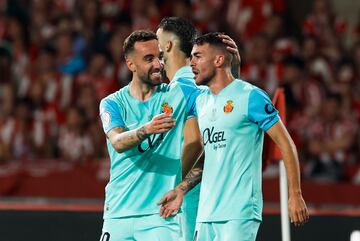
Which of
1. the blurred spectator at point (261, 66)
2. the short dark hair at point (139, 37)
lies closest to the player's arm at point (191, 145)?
the short dark hair at point (139, 37)

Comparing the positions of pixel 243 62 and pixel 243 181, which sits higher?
pixel 243 62

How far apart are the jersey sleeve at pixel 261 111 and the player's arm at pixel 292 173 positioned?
0.13 ft

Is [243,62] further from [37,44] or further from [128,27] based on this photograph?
[37,44]

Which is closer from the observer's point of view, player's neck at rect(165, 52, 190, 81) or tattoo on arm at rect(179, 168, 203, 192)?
tattoo on arm at rect(179, 168, 203, 192)

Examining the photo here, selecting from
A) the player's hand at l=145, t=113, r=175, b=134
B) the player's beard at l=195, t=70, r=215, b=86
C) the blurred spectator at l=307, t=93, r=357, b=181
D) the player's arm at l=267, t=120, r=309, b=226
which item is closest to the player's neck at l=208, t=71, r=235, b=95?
the player's beard at l=195, t=70, r=215, b=86

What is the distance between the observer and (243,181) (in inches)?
237

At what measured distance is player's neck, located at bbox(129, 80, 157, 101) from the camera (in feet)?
20.7

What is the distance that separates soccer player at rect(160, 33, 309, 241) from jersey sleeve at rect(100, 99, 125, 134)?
21.4 inches

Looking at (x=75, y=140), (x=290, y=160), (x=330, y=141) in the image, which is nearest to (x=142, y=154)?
(x=290, y=160)

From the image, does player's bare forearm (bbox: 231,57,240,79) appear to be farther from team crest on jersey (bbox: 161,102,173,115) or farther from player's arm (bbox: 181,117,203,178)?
team crest on jersey (bbox: 161,102,173,115)

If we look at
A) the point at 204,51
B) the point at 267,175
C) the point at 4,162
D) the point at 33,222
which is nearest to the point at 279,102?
the point at 204,51

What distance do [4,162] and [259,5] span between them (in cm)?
439

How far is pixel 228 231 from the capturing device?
235 inches

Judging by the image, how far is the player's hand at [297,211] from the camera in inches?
227
